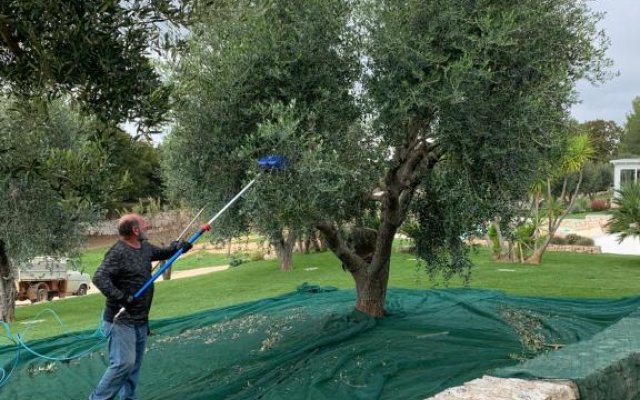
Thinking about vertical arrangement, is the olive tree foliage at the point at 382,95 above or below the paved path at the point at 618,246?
above

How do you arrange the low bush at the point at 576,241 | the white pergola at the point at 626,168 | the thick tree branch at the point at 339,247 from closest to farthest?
the thick tree branch at the point at 339,247, the low bush at the point at 576,241, the white pergola at the point at 626,168

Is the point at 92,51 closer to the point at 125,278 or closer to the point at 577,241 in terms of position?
the point at 125,278

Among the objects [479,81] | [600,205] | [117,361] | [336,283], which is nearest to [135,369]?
[117,361]

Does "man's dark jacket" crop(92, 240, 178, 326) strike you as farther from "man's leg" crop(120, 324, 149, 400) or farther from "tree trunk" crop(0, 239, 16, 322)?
"tree trunk" crop(0, 239, 16, 322)

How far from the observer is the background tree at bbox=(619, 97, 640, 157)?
60.0 m

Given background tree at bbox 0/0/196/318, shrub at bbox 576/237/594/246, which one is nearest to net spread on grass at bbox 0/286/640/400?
background tree at bbox 0/0/196/318

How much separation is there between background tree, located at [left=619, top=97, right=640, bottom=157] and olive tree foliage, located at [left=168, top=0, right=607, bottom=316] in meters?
58.8

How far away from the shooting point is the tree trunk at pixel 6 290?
1391 centimetres

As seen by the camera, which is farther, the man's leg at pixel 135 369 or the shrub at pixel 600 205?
the shrub at pixel 600 205

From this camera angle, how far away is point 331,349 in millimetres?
7730

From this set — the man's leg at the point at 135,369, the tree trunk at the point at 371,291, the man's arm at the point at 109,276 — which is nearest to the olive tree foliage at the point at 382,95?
the man's arm at the point at 109,276

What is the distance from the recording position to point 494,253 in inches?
741

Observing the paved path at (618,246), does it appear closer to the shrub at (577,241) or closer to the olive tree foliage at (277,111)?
the shrub at (577,241)

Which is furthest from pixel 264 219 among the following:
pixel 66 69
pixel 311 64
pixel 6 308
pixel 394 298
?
pixel 6 308
